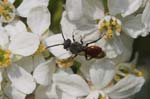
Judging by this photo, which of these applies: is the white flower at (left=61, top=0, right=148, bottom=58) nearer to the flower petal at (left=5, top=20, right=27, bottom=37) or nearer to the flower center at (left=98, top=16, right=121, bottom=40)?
the flower center at (left=98, top=16, right=121, bottom=40)

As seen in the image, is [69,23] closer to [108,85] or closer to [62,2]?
[62,2]

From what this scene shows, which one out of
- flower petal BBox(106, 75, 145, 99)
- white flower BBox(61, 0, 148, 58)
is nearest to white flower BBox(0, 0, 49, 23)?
white flower BBox(61, 0, 148, 58)

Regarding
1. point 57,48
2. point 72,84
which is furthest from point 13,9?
point 72,84

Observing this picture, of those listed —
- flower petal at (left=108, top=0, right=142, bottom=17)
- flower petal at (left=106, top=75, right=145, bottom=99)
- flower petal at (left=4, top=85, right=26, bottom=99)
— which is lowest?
flower petal at (left=106, top=75, right=145, bottom=99)

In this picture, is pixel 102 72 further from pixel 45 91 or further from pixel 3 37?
pixel 3 37

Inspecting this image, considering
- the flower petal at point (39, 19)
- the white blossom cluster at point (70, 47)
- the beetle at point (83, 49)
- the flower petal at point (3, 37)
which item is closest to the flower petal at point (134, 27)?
the white blossom cluster at point (70, 47)

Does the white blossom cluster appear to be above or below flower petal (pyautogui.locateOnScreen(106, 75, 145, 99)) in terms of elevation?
above

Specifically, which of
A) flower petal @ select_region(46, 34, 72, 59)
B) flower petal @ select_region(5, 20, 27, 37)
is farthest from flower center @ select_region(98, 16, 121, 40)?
flower petal @ select_region(5, 20, 27, 37)

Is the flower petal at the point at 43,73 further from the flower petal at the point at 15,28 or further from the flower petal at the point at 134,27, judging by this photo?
the flower petal at the point at 134,27
